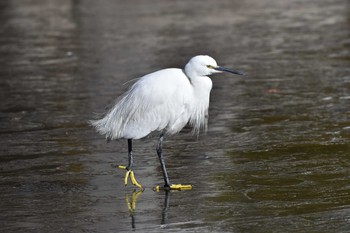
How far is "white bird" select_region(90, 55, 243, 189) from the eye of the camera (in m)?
9.01

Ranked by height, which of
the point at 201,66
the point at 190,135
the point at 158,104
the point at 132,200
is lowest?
the point at 190,135

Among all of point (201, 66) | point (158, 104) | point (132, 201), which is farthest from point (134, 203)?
point (201, 66)

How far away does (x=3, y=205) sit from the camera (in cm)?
859

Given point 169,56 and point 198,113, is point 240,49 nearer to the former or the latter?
point 169,56

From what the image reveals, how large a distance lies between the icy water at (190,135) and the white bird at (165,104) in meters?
0.53

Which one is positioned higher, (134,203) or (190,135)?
(134,203)

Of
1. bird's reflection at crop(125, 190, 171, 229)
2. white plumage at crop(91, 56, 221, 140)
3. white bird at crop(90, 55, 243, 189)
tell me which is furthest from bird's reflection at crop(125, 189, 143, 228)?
white plumage at crop(91, 56, 221, 140)

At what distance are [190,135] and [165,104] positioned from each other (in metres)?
2.60

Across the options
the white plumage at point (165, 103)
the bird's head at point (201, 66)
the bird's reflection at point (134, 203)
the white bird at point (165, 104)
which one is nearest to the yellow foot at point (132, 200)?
the bird's reflection at point (134, 203)

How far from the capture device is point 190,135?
11.6 m

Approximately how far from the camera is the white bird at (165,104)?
9.01 m

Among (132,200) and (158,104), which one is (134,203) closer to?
(132,200)

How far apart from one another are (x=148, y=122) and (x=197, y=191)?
0.82 meters

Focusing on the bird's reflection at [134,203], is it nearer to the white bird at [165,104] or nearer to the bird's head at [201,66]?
the white bird at [165,104]
